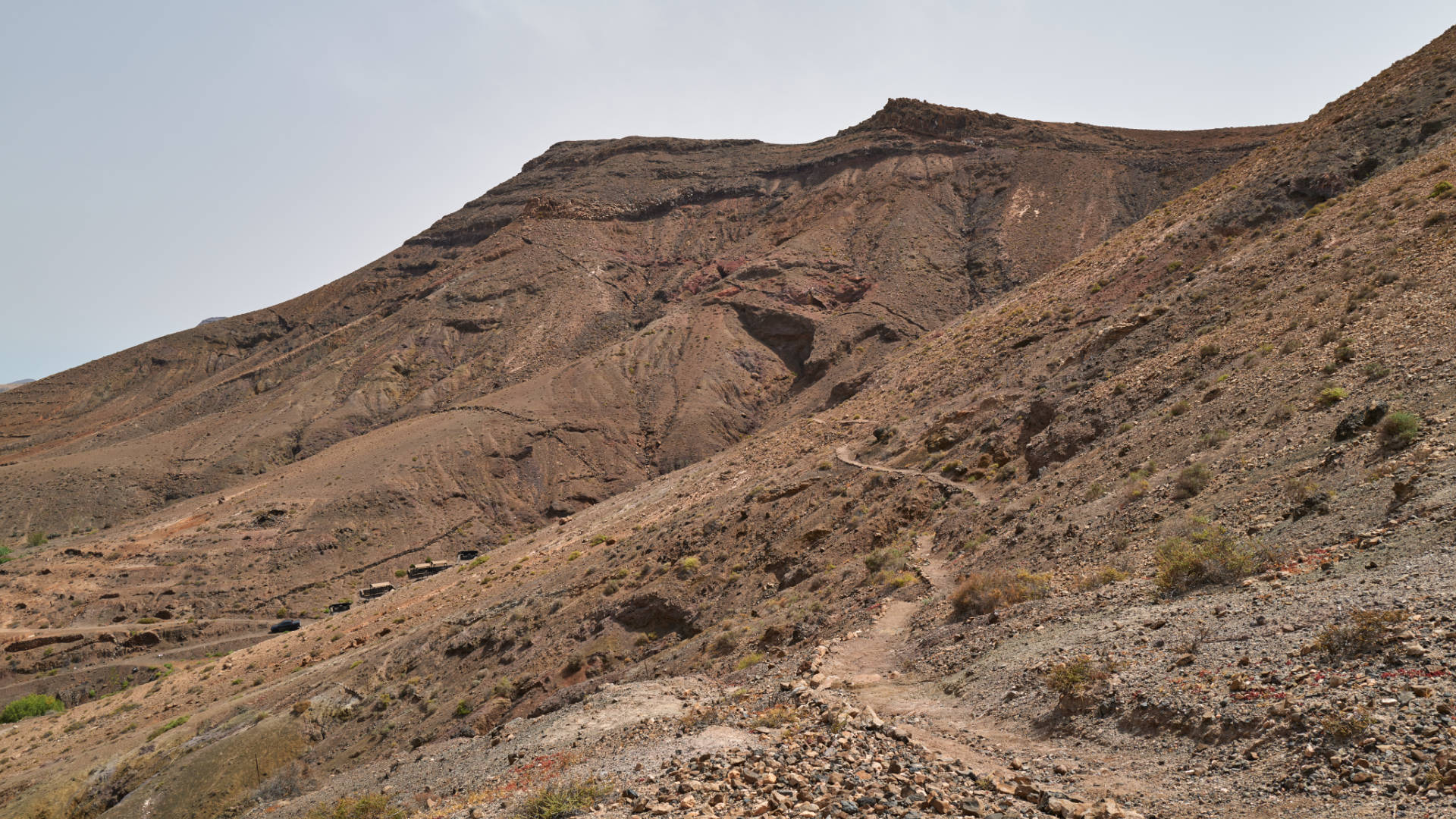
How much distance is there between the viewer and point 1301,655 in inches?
279

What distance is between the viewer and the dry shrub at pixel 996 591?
1223 centimetres

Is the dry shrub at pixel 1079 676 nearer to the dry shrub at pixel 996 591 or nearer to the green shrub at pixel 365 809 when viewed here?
the dry shrub at pixel 996 591

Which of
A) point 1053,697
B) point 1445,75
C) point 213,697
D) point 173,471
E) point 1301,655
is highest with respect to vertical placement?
point 1445,75

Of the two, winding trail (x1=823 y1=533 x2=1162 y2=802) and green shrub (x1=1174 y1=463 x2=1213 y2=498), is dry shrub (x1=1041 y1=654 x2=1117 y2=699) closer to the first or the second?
winding trail (x1=823 y1=533 x2=1162 y2=802)

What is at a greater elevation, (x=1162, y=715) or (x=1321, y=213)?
(x=1321, y=213)

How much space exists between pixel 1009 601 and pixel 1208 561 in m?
3.05

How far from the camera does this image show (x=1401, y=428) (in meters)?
10.5

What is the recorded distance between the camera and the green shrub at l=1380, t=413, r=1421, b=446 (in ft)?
34.2

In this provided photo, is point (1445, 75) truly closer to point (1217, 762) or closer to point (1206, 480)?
point (1206, 480)

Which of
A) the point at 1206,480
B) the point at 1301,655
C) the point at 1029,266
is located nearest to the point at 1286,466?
the point at 1206,480

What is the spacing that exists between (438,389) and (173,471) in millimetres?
19150

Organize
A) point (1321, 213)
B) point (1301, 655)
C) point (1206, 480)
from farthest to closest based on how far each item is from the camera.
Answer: point (1321, 213), point (1206, 480), point (1301, 655)

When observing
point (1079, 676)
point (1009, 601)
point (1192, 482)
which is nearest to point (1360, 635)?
point (1079, 676)

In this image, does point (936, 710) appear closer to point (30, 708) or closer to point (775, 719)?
point (775, 719)
